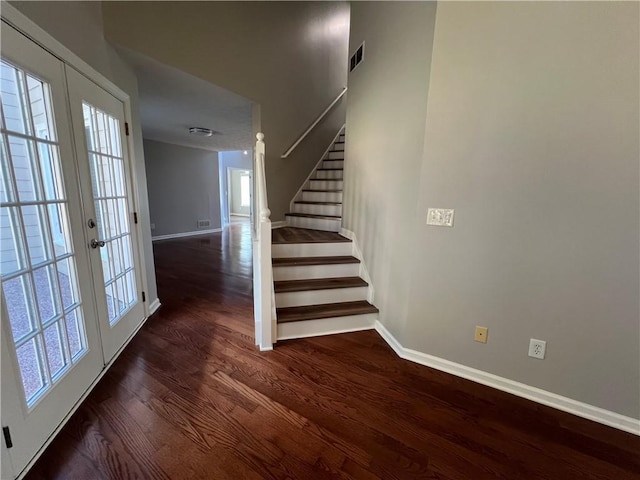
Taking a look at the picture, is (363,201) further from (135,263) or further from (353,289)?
(135,263)

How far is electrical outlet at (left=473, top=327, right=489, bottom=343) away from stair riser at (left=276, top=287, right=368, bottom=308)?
3.20ft

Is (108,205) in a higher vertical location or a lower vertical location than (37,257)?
higher

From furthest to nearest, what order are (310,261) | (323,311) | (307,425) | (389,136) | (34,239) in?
(310,261) < (323,311) < (389,136) < (307,425) < (34,239)

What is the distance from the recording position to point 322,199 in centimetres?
374

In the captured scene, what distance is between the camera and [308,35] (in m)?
3.56

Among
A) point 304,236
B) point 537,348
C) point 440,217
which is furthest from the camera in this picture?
point 304,236

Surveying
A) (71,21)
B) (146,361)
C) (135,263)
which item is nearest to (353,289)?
(146,361)

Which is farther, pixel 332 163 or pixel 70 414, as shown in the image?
pixel 332 163

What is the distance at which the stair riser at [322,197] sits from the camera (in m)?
3.59

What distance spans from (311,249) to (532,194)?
181 cm

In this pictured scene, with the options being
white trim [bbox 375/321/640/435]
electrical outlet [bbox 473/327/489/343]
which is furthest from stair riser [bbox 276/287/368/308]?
electrical outlet [bbox 473/327/489/343]

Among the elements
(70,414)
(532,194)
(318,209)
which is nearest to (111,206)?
(70,414)

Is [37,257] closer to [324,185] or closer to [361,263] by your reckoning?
[361,263]

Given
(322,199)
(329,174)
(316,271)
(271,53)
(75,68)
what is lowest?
(316,271)
